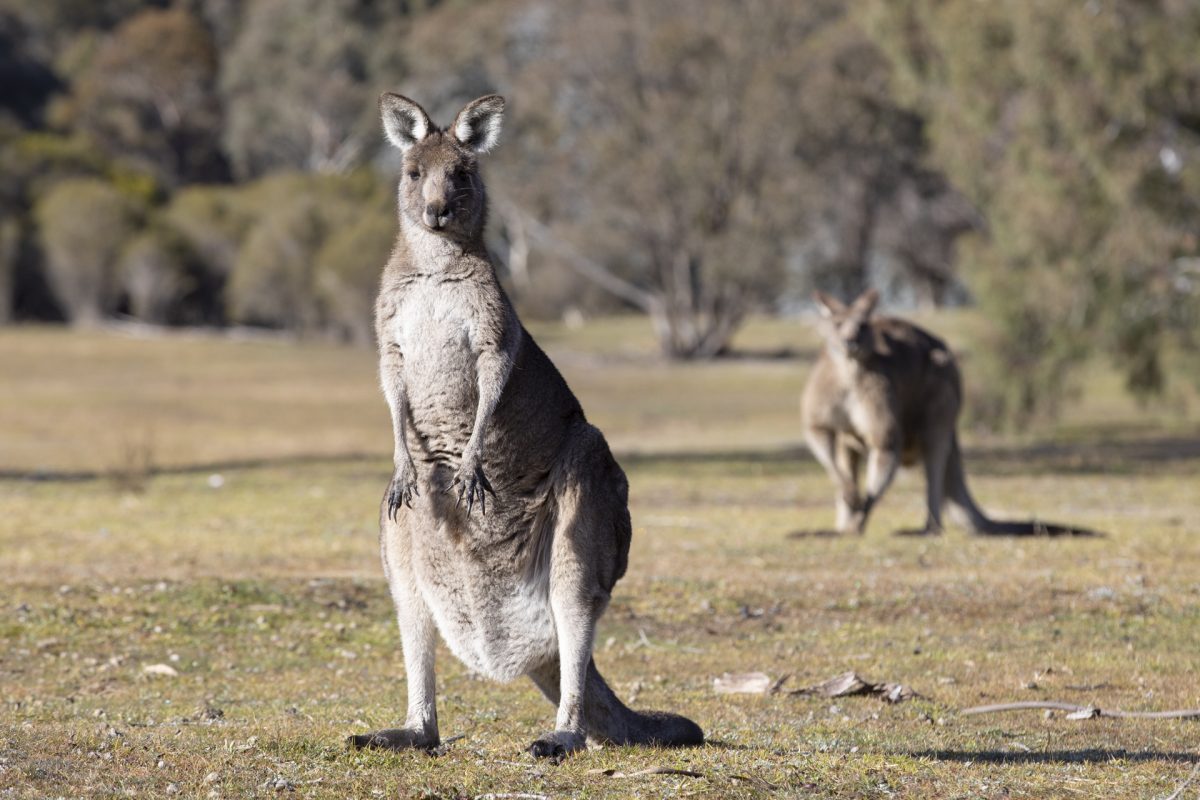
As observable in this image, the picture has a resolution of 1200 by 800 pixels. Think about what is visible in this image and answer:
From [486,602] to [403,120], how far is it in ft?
5.36

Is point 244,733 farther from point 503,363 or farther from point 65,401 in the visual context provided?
point 65,401

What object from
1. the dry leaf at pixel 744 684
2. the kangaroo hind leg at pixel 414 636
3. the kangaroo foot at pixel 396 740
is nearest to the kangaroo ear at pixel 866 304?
the dry leaf at pixel 744 684

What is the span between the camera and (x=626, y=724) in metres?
5.50

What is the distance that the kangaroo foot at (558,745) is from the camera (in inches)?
200

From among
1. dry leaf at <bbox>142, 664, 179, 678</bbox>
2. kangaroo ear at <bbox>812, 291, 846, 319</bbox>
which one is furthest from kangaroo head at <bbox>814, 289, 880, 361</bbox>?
dry leaf at <bbox>142, 664, 179, 678</bbox>

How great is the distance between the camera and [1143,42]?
2172 centimetres

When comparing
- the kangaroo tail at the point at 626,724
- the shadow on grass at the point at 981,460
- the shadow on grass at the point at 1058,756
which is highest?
the kangaroo tail at the point at 626,724

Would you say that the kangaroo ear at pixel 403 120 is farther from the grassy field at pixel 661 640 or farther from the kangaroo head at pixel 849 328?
the kangaroo head at pixel 849 328

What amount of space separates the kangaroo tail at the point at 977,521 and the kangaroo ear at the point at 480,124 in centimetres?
766

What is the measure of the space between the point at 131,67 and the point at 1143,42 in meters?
46.1

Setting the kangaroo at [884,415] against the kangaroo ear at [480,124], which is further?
the kangaroo at [884,415]

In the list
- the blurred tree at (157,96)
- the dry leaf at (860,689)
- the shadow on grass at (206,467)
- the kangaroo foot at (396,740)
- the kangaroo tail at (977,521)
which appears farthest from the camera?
the blurred tree at (157,96)

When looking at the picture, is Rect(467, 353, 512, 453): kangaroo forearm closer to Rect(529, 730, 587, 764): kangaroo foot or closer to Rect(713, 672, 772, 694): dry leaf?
Rect(529, 730, 587, 764): kangaroo foot

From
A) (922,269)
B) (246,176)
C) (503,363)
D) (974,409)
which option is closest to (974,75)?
(974,409)
